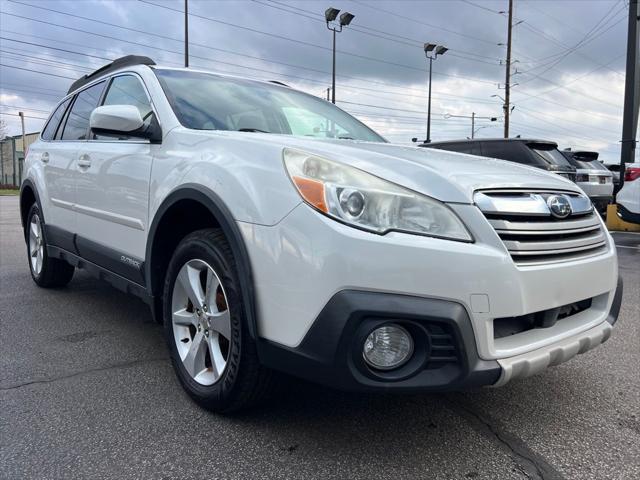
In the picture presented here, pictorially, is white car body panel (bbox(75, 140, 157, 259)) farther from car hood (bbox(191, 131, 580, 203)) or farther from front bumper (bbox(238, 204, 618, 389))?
front bumper (bbox(238, 204, 618, 389))

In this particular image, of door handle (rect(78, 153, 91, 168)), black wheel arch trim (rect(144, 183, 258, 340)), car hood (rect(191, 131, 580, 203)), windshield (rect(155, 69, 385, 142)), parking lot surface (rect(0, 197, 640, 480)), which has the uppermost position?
windshield (rect(155, 69, 385, 142))

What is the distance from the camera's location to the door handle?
3.62 meters

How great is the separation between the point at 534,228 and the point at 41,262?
174 inches

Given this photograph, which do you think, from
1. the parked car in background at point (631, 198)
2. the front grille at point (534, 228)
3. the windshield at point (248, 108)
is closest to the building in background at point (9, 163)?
the parked car in background at point (631, 198)

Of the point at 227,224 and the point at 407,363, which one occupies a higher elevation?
the point at 227,224

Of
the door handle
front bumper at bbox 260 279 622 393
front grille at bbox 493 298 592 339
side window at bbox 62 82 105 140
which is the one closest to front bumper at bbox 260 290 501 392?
front bumper at bbox 260 279 622 393

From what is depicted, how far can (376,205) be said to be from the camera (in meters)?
1.93

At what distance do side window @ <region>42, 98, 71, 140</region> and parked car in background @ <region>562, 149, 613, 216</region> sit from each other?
9.24m

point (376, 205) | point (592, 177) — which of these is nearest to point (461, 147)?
point (592, 177)

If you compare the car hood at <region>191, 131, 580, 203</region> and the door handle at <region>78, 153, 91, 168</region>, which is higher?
the door handle at <region>78, 153, 91, 168</region>

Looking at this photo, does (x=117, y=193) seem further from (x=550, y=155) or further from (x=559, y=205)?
(x=550, y=155)

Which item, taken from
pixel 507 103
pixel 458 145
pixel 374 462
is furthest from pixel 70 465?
pixel 507 103

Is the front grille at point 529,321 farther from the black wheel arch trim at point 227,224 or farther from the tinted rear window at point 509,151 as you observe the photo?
the tinted rear window at point 509,151

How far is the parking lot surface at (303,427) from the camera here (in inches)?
80.5
